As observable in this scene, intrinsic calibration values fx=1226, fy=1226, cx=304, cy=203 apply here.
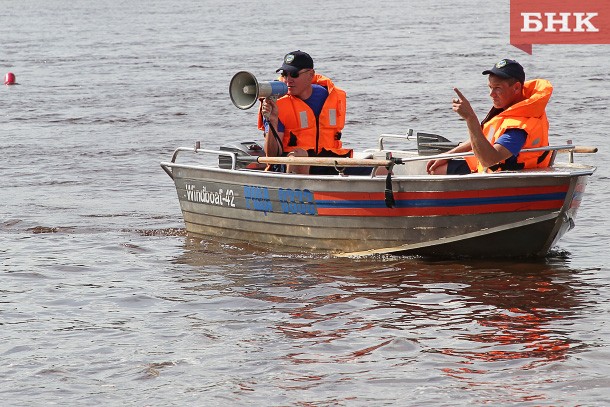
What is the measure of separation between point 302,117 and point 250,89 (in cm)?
51

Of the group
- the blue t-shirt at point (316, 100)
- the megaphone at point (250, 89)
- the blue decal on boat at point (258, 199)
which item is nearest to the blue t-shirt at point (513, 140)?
the blue t-shirt at point (316, 100)

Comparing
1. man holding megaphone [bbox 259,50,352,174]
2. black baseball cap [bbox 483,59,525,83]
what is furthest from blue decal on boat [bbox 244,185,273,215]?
black baseball cap [bbox 483,59,525,83]

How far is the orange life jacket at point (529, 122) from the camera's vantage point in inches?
364

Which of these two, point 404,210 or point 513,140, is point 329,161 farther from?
point 513,140

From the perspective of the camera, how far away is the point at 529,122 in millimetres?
9266

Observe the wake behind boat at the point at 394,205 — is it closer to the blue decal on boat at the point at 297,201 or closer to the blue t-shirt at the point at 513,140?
the blue decal on boat at the point at 297,201

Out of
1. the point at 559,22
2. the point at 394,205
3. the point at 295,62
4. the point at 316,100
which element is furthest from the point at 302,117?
the point at 559,22

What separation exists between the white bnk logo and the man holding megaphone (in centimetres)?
2655

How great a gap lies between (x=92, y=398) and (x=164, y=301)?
2.27 meters

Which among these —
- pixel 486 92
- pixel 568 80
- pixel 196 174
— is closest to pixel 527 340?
pixel 196 174

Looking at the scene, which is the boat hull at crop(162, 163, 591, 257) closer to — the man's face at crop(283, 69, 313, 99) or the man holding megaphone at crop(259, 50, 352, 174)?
the man holding megaphone at crop(259, 50, 352, 174)

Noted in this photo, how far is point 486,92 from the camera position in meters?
22.2

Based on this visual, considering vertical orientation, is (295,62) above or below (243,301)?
above

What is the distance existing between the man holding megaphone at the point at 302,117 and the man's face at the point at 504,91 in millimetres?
1531
